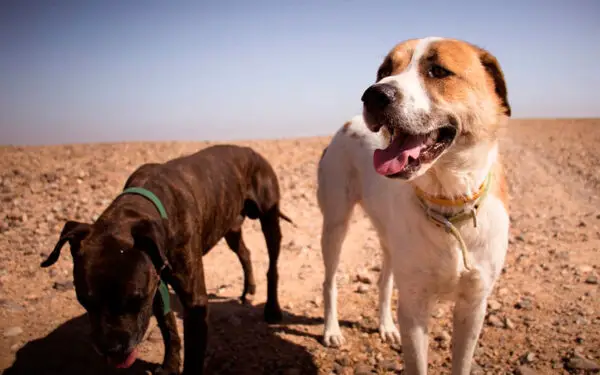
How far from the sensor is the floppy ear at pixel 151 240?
2486mm

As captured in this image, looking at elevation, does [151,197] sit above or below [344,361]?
above

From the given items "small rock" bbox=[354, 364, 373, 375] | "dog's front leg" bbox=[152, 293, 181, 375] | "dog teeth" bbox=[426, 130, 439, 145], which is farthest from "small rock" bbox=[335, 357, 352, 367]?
"dog teeth" bbox=[426, 130, 439, 145]

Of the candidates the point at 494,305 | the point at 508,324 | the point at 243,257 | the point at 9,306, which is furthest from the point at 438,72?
the point at 9,306

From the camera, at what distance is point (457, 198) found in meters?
2.26

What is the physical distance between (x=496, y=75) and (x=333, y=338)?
102 inches

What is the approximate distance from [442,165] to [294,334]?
2.52m

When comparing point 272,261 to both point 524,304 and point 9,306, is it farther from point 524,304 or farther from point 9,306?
point 9,306

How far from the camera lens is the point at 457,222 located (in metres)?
2.30

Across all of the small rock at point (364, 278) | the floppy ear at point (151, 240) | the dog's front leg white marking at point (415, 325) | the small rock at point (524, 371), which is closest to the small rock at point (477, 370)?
the small rock at point (524, 371)

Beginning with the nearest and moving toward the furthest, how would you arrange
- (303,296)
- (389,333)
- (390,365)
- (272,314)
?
(390,365) → (389,333) → (272,314) → (303,296)

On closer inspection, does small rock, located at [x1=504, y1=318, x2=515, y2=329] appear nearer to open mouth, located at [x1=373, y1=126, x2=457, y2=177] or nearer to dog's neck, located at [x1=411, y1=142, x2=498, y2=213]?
dog's neck, located at [x1=411, y1=142, x2=498, y2=213]

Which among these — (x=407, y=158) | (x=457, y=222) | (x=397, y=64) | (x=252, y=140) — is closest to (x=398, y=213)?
(x=457, y=222)

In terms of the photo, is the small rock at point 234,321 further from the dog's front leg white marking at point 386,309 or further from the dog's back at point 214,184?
the dog's front leg white marking at point 386,309

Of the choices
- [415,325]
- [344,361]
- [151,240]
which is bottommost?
[344,361]
